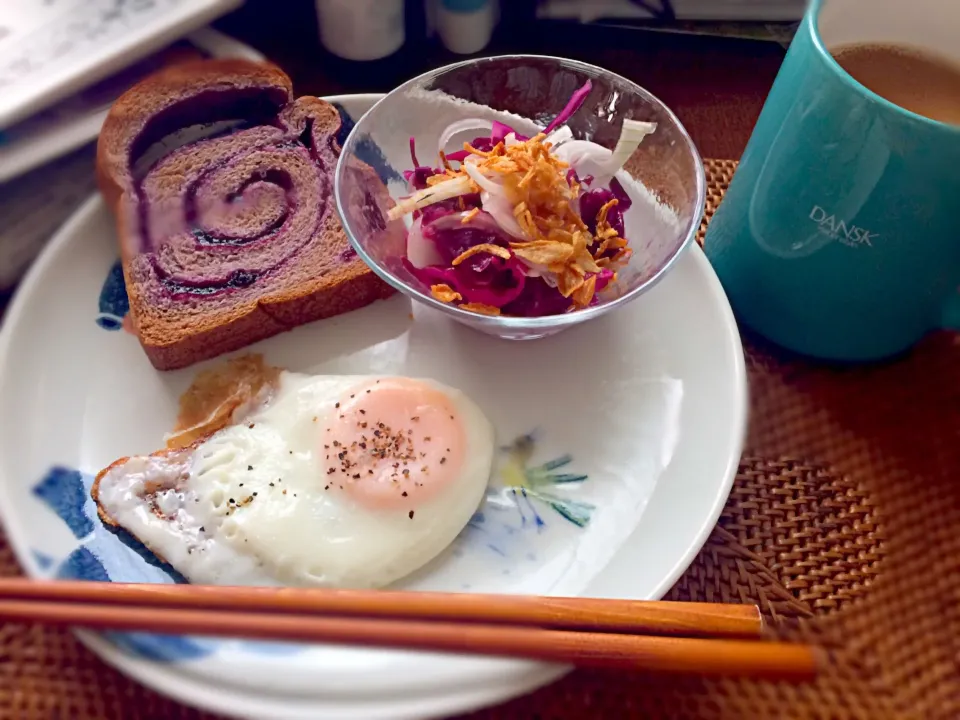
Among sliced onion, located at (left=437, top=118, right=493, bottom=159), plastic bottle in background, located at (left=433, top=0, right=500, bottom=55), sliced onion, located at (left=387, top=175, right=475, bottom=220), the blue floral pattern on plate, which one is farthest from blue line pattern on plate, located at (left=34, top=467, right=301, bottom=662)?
plastic bottle in background, located at (left=433, top=0, right=500, bottom=55)

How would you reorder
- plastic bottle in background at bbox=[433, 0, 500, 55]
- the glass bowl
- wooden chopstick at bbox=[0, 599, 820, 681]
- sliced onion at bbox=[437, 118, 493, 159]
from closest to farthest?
wooden chopstick at bbox=[0, 599, 820, 681] → the glass bowl → sliced onion at bbox=[437, 118, 493, 159] → plastic bottle in background at bbox=[433, 0, 500, 55]

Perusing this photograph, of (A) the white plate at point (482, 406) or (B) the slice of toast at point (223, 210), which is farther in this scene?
(B) the slice of toast at point (223, 210)

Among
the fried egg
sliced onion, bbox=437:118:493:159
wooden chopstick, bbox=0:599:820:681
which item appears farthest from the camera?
sliced onion, bbox=437:118:493:159

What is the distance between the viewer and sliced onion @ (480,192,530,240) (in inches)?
27.8

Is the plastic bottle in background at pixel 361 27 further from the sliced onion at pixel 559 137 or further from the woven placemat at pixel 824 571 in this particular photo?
the woven placemat at pixel 824 571

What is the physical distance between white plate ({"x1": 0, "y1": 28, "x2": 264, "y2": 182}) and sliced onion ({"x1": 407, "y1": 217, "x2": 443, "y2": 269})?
0.33 meters

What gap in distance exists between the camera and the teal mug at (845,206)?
58cm

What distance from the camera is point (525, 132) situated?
852 millimetres

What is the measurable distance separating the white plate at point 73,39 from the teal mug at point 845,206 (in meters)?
0.59

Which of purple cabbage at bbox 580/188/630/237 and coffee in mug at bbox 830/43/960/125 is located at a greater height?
coffee in mug at bbox 830/43/960/125

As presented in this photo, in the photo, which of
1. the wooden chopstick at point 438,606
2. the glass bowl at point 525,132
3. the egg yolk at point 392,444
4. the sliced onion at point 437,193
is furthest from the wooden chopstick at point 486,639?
the sliced onion at point 437,193

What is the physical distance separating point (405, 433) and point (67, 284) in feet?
1.23

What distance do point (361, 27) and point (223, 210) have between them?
0.34 meters

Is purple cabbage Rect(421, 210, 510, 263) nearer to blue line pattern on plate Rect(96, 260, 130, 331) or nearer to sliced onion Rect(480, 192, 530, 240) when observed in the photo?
sliced onion Rect(480, 192, 530, 240)
